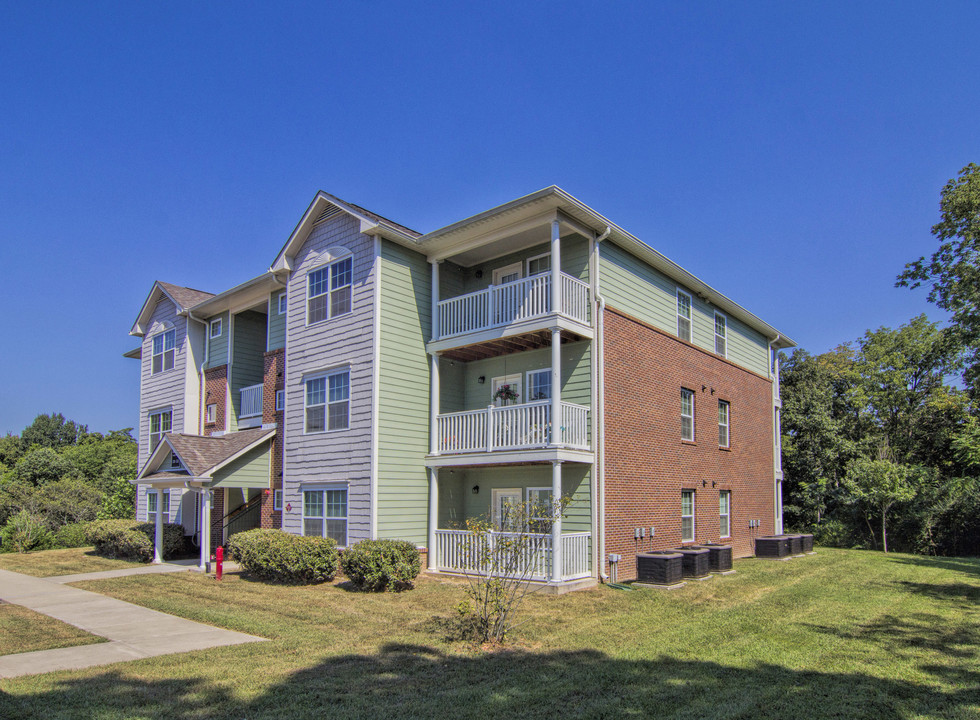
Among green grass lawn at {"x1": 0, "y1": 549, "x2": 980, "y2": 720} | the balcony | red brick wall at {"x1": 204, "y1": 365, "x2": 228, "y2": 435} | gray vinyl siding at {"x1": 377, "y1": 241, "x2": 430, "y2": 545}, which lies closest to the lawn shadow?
green grass lawn at {"x1": 0, "y1": 549, "x2": 980, "y2": 720}

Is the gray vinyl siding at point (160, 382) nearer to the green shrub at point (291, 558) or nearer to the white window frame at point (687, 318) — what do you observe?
the green shrub at point (291, 558)

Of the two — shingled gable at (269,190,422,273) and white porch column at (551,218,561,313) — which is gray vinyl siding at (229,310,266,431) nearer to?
shingled gable at (269,190,422,273)

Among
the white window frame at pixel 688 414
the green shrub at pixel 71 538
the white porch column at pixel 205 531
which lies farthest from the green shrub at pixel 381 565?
the green shrub at pixel 71 538

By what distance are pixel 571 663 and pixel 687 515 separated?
38.6 ft

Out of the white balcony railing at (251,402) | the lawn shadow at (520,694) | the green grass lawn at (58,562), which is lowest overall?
the green grass lawn at (58,562)

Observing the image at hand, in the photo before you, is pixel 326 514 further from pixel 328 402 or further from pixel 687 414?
pixel 687 414

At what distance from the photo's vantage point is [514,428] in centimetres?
1631

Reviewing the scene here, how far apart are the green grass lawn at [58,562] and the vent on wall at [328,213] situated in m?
11.1

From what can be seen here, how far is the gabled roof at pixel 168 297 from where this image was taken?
86.8 ft

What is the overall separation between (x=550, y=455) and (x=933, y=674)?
790 centimetres

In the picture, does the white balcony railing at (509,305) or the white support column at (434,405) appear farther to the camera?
the white support column at (434,405)

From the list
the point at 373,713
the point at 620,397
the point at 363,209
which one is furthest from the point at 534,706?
the point at 363,209

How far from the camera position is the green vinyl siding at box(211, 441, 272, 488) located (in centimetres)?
1977

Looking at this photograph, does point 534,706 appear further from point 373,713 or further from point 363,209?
point 363,209
